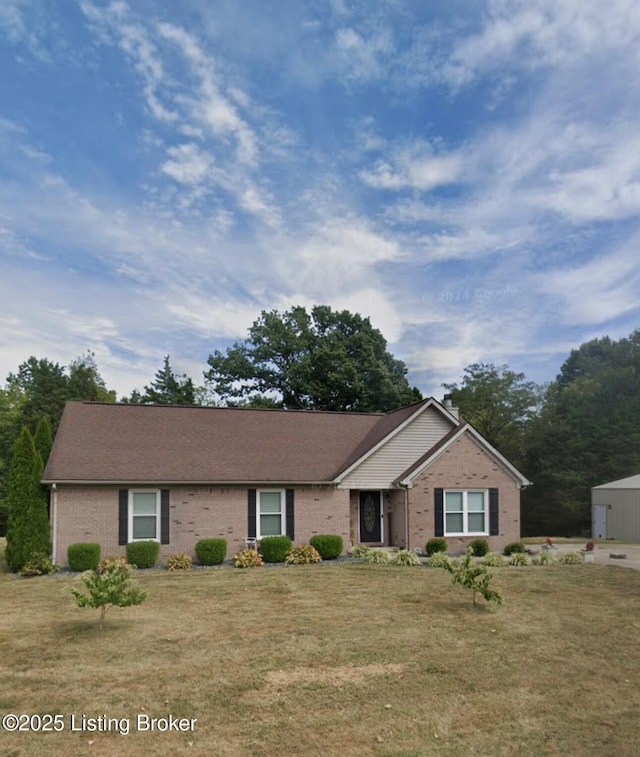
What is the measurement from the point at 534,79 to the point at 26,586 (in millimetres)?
18629

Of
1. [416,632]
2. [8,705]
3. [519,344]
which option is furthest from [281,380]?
[8,705]

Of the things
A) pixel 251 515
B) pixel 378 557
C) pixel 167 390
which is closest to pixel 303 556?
pixel 251 515

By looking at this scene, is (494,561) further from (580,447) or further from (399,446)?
(580,447)

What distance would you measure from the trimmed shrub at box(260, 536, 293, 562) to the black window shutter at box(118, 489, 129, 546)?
4091 millimetres

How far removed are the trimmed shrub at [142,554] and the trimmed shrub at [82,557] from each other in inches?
37.8

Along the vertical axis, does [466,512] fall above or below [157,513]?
below

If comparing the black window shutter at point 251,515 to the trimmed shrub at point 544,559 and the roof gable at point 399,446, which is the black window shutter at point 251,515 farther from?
the trimmed shrub at point 544,559

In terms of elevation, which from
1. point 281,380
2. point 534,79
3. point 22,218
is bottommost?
point 281,380

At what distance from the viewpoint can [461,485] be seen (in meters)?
20.7

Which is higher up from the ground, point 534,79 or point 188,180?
point 534,79

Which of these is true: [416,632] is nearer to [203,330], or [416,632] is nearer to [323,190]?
[323,190]

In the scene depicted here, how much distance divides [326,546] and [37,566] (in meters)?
8.39

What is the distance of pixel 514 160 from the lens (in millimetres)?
18234

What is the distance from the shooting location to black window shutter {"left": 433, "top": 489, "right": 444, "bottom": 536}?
20.3m
